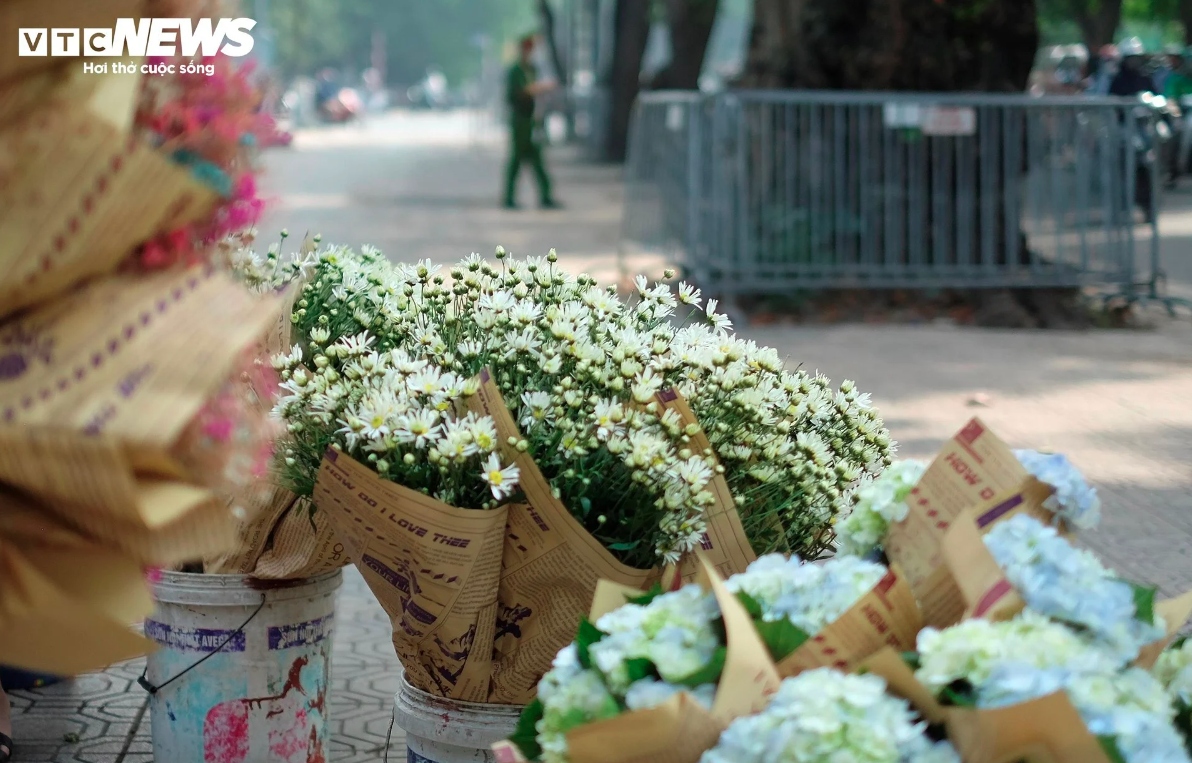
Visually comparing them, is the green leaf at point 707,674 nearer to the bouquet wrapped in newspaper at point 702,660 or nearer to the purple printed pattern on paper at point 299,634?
the bouquet wrapped in newspaper at point 702,660

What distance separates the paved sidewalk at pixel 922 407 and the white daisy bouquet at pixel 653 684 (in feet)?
2.37

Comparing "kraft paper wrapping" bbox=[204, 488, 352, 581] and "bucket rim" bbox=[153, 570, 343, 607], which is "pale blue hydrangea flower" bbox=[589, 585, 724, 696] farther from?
"bucket rim" bbox=[153, 570, 343, 607]

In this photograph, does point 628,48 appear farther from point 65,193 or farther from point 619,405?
point 65,193

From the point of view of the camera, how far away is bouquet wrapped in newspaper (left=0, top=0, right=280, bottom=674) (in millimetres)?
1352

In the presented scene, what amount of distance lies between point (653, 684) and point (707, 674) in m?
0.07

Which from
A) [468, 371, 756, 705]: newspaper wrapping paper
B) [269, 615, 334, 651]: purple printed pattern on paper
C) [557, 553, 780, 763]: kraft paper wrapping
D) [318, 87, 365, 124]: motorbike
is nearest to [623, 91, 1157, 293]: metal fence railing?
[269, 615, 334, 651]: purple printed pattern on paper

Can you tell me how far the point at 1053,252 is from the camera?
1044 centimetres

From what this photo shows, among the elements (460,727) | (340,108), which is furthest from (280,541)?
(340,108)

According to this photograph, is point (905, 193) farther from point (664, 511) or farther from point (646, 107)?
point (664, 511)

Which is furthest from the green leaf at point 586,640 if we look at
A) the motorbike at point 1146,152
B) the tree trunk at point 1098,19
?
the tree trunk at point 1098,19

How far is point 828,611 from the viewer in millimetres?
1873

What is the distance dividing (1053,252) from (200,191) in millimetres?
9739

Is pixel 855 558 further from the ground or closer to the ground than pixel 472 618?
further from the ground

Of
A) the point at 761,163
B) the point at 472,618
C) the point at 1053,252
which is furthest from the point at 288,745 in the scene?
the point at 1053,252
